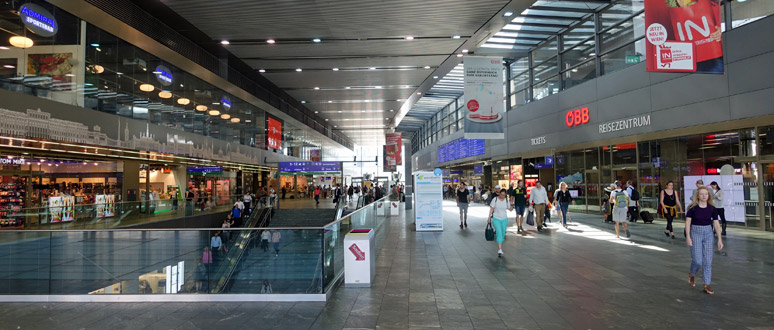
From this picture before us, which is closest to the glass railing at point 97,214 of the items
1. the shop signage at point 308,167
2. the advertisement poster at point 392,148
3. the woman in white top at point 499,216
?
the shop signage at point 308,167

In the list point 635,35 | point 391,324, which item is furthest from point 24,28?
point 635,35

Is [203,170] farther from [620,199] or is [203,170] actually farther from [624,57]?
[624,57]

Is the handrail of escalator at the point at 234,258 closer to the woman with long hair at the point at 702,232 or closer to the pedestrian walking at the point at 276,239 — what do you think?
the pedestrian walking at the point at 276,239

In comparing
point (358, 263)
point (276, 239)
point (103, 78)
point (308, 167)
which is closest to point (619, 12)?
point (358, 263)

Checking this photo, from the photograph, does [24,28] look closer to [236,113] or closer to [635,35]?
[236,113]

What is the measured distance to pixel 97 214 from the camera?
13797 millimetres

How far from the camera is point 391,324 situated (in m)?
4.72

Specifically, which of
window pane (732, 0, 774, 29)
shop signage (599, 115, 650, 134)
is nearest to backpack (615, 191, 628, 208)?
shop signage (599, 115, 650, 134)

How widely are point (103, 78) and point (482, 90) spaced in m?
13.0

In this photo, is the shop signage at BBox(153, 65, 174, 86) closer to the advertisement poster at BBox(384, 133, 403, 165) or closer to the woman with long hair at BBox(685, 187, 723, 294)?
the advertisement poster at BBox(384, 133, 403, 165)

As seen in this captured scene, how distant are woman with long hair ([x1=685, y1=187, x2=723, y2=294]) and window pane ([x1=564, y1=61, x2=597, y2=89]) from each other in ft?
43.5

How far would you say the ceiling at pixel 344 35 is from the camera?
42.3 feet

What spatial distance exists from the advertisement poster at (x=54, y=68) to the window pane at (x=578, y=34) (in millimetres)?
19093

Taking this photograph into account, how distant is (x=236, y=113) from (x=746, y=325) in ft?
79.6
